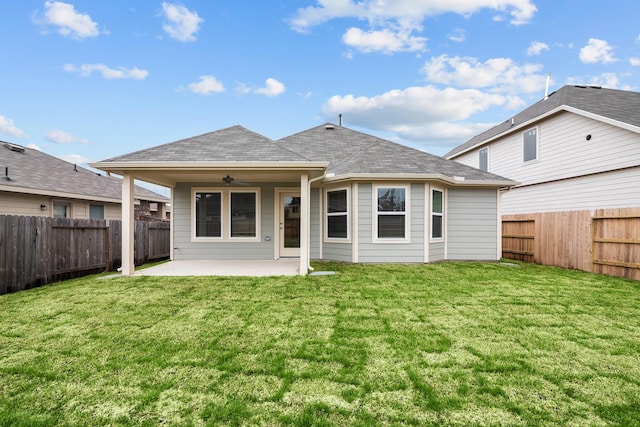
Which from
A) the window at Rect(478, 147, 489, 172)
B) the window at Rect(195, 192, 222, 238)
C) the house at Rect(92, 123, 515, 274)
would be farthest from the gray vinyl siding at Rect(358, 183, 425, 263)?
the window at Rect(478, 147, 489, 172)

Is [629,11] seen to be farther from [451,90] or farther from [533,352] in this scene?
[533,352]

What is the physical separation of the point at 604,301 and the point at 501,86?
Result: 51.3 ft

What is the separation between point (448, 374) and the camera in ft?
8.59

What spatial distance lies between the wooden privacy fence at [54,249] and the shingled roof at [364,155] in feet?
19.9

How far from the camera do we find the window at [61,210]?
1123cm

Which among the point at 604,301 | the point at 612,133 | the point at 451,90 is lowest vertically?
the point at 604,301

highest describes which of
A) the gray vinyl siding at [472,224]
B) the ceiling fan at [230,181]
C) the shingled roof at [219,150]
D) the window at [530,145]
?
the window at [530,145]

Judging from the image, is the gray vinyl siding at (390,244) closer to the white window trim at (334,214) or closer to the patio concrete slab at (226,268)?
the white window trim at (334,214)

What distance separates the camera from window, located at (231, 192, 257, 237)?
9422 mm

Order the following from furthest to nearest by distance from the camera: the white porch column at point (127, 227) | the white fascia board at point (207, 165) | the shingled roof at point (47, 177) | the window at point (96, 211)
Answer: the window at point (96, 211), the shingled roof at point (47, 177), the white porch column at point (127, 227), the white fascia board at point (207, 165)

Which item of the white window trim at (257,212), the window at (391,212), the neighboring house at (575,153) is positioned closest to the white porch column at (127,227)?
the white window trim at (257,212)

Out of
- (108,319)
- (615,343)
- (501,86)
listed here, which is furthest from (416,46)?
(108,319)

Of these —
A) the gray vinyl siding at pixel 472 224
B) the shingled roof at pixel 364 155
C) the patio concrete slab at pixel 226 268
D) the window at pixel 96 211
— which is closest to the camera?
the patio concrete slab at pixel 226 268

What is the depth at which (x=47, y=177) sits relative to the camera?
446 inches
